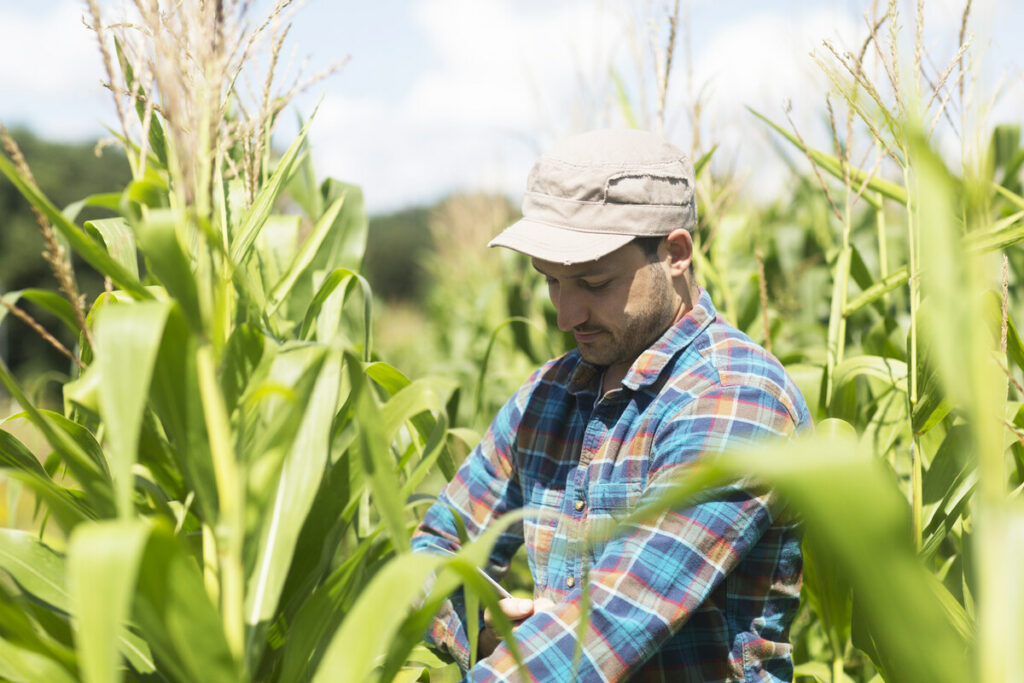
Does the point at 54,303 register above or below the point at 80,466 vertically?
above

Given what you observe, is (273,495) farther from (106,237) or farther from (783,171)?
(783,171)

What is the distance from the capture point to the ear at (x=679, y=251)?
135 cm

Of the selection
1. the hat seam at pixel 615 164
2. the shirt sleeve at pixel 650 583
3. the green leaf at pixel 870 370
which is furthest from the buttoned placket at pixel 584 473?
the green leaf at pixel 870 370

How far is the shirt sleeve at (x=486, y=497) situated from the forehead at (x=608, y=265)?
0.98ft

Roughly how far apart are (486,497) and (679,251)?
54cm

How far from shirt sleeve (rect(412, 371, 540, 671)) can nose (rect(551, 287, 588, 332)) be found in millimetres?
233

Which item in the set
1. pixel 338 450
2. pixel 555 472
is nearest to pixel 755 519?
pixel 555 472

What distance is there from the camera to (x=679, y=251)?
137cm

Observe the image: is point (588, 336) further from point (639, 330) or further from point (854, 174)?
point (854, 174)

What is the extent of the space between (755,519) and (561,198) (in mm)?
561

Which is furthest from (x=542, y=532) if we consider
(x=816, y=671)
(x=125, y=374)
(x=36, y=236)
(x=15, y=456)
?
(x=36, y=236)

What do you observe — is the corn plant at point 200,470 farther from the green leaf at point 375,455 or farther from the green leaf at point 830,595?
the green leaf at point 830,595

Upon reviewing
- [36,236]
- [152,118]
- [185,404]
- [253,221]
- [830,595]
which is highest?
[152,118]

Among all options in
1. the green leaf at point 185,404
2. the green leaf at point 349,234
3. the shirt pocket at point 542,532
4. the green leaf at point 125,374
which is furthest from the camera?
the green leaf at point 349,234
